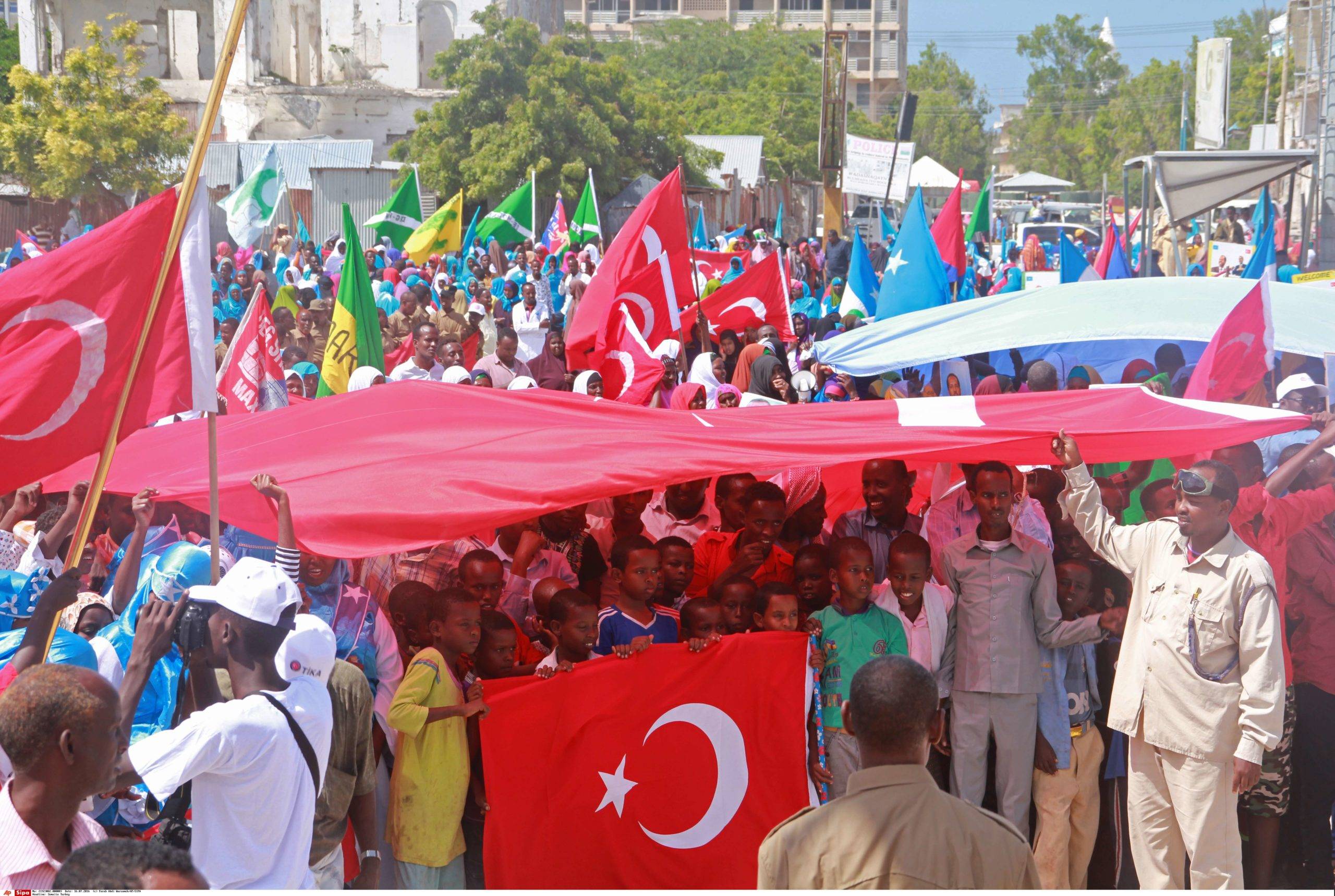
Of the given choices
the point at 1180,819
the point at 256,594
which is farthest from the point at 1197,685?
the point at 256,594

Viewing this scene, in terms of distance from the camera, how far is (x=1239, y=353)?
6.08 meters

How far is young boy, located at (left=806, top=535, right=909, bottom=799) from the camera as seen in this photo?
16.3 feet

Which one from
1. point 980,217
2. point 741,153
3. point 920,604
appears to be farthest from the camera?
point 741,153

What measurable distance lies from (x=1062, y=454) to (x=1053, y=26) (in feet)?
295

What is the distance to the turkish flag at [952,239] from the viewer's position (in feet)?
46.4

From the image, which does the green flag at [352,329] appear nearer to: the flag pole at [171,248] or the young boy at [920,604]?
the flag pole at [171,248]

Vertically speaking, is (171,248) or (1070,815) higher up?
(171,248)

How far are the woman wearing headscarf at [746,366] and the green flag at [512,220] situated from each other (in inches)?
448

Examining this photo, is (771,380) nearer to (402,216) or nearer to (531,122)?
(402,216)

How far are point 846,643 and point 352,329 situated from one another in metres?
5.22

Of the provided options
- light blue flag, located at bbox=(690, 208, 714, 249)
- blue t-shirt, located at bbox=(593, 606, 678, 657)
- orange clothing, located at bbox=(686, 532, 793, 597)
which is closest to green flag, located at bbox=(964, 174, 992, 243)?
light blue flag, located at bbox=(690, 208, 714, 249)

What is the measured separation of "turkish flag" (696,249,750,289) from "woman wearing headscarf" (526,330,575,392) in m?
4.42

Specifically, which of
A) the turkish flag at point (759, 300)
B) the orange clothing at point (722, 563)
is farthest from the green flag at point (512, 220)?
the orange clothing at point (722, 563)

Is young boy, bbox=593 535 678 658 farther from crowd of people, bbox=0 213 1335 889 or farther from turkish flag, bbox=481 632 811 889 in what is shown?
turkish flag, bbox=481 632 811 889
